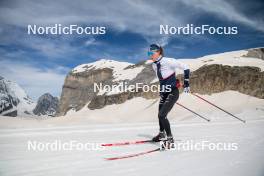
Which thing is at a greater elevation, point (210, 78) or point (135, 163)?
point (210, 78)

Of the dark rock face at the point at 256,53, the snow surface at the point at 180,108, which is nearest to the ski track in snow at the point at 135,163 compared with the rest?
the snow surface at the point at 180,108

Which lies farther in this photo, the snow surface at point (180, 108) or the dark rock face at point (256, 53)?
the dark rock face at point (256, 53)

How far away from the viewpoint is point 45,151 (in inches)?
219

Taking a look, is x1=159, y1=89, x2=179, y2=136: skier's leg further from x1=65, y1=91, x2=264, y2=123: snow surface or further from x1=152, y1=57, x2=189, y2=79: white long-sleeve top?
x1=65, y1=91, x2=264, y2=123: snow surface

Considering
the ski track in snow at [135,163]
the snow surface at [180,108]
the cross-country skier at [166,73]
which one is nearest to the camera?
the ski track in snow at [135,163]

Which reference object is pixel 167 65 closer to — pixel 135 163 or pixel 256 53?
pixel 135 163

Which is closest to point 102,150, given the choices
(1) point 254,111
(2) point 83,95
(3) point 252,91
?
(1) point 254,111

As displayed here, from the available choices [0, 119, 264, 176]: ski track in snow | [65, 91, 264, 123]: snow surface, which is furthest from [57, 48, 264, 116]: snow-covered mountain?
[0, 119, 264, 176]: ski track in snow

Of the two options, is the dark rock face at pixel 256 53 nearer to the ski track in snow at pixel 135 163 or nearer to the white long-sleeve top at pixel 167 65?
the white long-sleeve top at pixel 167 65

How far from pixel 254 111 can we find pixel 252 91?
11412 mm

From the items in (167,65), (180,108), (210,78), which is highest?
(210,78)

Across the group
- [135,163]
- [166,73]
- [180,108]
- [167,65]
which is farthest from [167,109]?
[180,108]

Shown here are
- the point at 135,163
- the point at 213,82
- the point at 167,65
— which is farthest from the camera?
the point at 213,82

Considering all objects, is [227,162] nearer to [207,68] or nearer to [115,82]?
[207,68]
